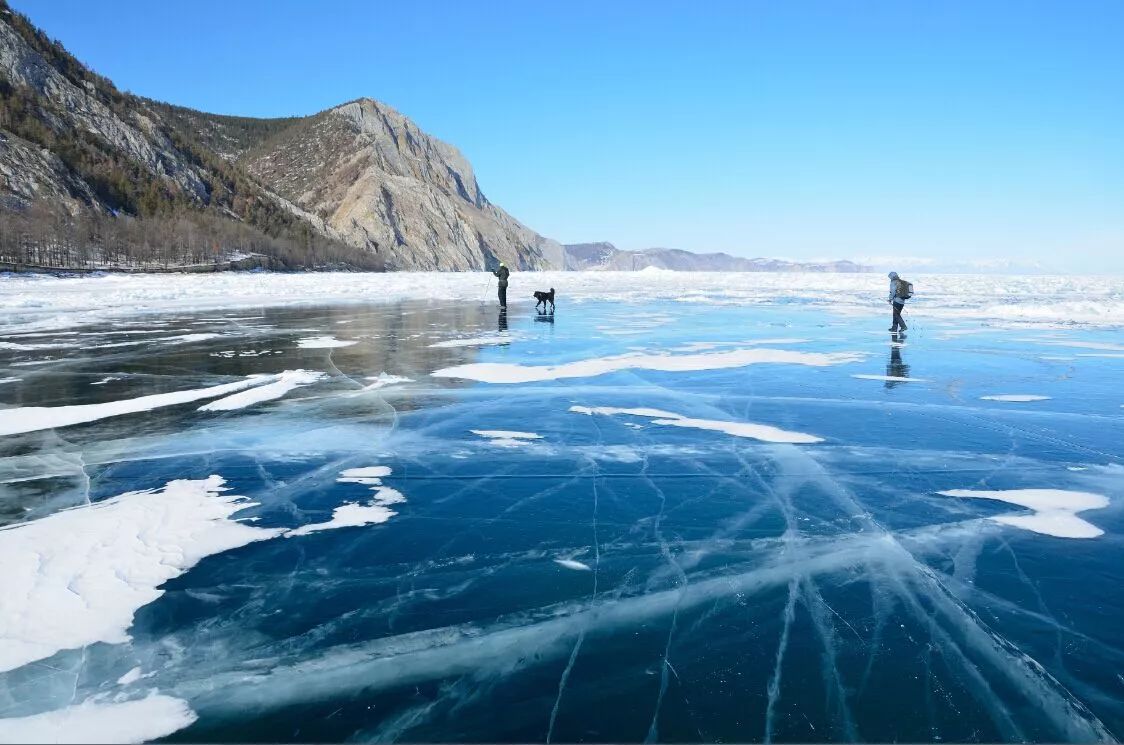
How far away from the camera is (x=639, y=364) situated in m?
12.2

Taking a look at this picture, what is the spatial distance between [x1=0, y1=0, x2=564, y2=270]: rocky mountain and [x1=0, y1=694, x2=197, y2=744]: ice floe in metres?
77.0

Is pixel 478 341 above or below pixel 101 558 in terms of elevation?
above

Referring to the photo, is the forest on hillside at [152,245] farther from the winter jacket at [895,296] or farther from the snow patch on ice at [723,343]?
the winter jacket at [895,296]

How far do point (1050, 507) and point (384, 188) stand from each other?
154 m

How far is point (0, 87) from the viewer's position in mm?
87250

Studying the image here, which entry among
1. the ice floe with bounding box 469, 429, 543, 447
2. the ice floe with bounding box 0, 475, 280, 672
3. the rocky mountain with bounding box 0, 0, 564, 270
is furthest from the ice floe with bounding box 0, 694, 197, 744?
the rocky mountain with bounding box 0, 0, 564, 270

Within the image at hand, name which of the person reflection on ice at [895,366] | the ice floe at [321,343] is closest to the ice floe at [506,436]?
the person reflection on ice at [895,366]

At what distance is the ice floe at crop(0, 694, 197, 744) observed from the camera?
2621 mm

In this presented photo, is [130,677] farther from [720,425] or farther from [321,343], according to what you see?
[321,343]

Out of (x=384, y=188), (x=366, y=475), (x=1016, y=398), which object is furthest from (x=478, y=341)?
(x=384, y=188)

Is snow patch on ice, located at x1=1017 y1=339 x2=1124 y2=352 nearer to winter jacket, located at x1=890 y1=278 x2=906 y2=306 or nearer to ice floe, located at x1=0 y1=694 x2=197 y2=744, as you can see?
winter jacket, located at x1=890 y1=278 x2=906 y2=306

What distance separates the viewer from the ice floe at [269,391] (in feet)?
28.1

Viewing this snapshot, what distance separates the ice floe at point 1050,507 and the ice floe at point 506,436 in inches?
141

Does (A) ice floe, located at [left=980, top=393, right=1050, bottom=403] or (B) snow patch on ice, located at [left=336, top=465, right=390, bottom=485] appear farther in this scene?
(A) ice floe, located at [left=980, top=393, right=1050, bottom=403]
